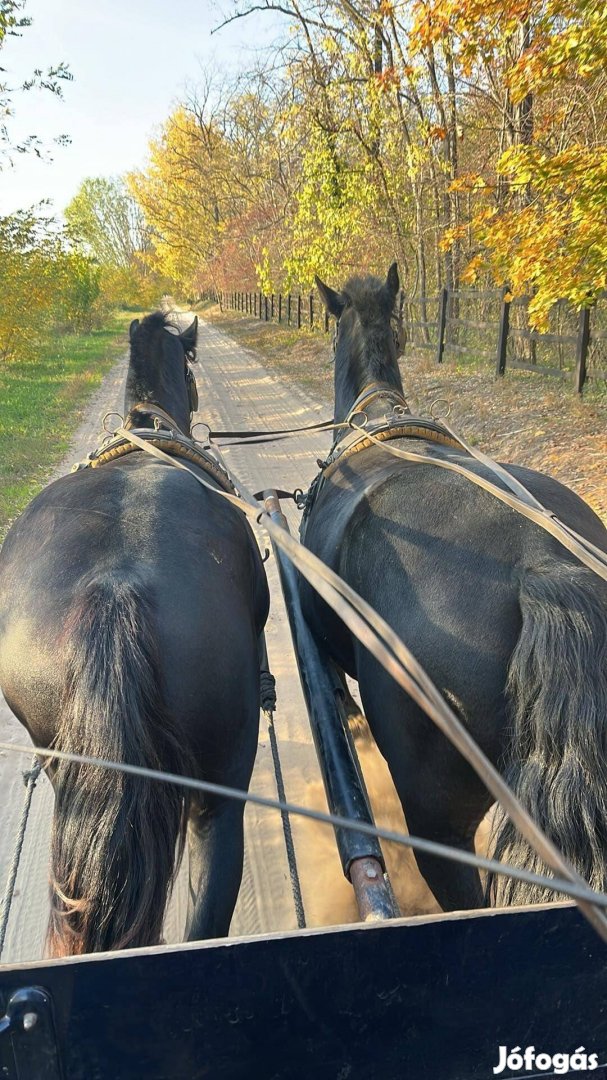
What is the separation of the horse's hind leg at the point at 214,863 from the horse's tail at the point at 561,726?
81 centimetres

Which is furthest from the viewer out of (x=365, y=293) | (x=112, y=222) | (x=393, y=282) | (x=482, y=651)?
(x=112, y=222)

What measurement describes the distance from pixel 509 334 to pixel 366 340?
356 inches

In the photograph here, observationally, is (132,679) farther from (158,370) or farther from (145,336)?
(145,336)

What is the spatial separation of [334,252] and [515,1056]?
52.2 feet

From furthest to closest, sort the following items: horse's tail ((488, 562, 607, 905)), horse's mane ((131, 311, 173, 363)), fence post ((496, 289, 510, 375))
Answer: fence post ((496, 289, 510, 375)) < horse's mane ((131, 311, 173, 363)) < horse's tail ((488, 562, 607, 905))

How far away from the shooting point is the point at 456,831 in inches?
77.1

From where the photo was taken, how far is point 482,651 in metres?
1.69

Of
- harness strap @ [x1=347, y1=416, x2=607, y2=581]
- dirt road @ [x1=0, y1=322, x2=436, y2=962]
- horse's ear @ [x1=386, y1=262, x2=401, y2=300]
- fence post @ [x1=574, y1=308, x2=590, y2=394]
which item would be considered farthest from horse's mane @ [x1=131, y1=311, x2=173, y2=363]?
fence post @ [x1=574, y1=308, x2=590, y2=394]

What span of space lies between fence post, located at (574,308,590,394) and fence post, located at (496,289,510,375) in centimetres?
243

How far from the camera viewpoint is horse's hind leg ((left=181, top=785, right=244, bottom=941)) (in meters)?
1.96

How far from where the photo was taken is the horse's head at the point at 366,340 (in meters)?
3.62

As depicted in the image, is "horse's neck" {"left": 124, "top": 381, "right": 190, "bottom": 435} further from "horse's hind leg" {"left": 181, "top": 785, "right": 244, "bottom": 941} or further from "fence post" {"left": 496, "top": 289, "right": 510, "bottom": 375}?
"fence post" {"left": 496, "top": 289, "right": 510, "bottom": 375}

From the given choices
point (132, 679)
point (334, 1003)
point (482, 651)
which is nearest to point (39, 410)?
point (132, 679)

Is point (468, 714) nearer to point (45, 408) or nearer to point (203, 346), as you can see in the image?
point (45, 408)
